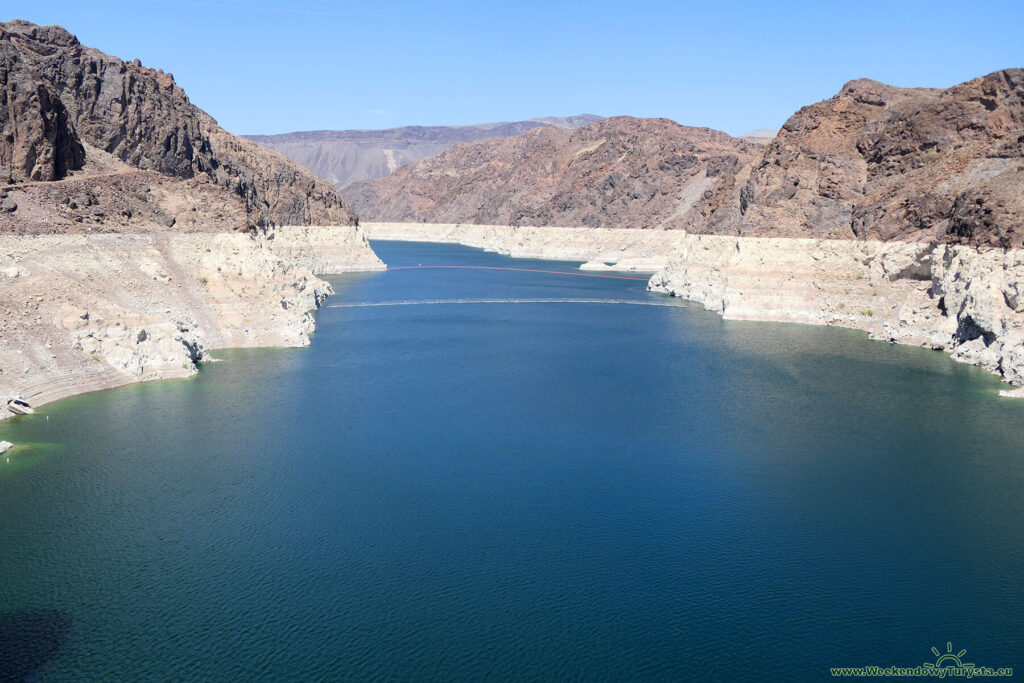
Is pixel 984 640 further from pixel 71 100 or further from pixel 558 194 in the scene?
pixel 558 194

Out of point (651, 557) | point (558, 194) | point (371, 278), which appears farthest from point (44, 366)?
point (558, 194)

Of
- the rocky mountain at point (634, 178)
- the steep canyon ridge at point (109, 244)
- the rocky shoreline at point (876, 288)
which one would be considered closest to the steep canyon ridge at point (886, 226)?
the rocky shoreline at point (876, 288)

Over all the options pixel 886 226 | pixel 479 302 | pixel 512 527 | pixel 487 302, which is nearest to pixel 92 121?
pixel 479 302

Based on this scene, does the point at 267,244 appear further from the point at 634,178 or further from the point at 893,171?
the point at 634,178

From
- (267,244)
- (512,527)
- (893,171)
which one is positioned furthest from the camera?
(267,244)

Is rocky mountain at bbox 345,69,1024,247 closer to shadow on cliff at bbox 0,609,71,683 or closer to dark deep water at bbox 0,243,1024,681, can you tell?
dark deep water at bbox 0,243,1024,681

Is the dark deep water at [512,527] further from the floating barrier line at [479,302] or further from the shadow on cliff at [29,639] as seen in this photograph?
the floating barrier line at [479,302]
